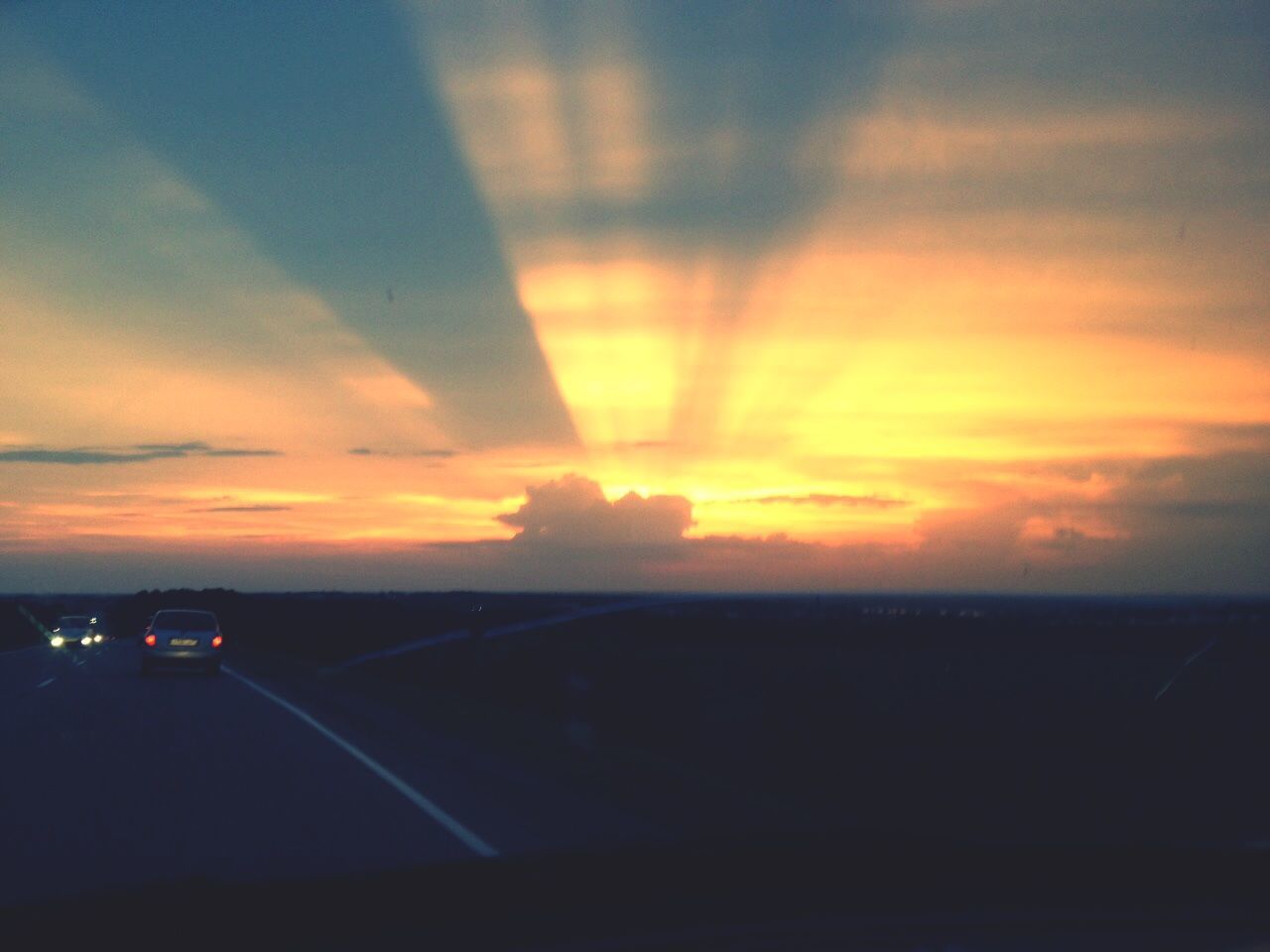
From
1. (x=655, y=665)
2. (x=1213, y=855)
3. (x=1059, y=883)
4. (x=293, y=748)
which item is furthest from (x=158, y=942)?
(x=655, y=665)

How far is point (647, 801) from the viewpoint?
12203 mm

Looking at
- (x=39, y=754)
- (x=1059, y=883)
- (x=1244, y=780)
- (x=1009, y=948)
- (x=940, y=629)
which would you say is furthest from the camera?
(x=940, y=629)

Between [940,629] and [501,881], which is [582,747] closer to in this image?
[501,881]

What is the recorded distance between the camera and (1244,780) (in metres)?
14.4

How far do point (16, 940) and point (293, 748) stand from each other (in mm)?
12378

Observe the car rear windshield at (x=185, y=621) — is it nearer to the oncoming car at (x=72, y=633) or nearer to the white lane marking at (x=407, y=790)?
the white lane marking at (x=407, y=790)

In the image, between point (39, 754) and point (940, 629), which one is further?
point (940, 629)

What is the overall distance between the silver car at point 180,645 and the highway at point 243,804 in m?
11.4

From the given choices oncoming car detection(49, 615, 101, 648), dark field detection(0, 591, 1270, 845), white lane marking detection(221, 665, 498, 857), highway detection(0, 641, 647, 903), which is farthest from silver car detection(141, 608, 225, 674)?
oncoming car detection(49, 615, 101, 648)

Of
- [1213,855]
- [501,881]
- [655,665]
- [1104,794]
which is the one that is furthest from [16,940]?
[655,665]

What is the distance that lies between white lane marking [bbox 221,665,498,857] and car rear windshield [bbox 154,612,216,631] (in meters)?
11.2

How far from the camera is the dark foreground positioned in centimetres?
527

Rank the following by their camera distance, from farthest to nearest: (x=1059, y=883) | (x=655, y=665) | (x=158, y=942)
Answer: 1. (x=655, y=665)
2. (x=1059, y=883)
3. (x=158, y=942)

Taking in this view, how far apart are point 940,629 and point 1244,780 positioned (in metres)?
72.1
